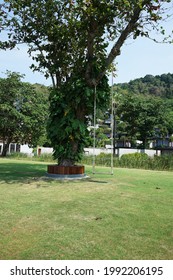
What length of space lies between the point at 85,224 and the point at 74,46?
900 cm

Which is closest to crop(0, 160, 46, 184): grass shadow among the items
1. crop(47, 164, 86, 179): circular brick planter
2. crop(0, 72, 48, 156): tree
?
crop(47, 164, 86, 179): circular brick planter

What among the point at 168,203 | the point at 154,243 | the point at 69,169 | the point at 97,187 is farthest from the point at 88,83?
the point at 154,243

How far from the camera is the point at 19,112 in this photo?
3638 cm

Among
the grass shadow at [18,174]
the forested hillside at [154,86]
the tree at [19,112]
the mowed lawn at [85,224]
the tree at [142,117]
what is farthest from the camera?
the forested hillside at [154,86]

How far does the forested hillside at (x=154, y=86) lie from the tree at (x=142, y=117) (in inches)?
1137

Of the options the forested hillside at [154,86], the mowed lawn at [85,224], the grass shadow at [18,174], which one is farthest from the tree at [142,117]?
the mowed lawn at [85,224]

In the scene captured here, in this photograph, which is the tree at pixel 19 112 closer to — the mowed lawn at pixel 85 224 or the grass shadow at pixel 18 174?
the grass shadow at pixel 18 174

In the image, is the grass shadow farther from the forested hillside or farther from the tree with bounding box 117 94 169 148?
the forested hillside

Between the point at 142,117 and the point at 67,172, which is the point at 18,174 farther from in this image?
the point at 142,117

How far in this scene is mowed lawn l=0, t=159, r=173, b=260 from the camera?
371cm

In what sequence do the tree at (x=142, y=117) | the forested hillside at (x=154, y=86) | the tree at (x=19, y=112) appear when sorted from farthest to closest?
the forested hillside at (x=154, y=86) → the tree at (x=142, y=117) → the tree at (x=19, y=112)

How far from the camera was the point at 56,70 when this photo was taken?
1204 centimetres

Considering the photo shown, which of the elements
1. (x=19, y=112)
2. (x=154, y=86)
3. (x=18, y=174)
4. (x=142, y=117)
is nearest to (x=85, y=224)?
(x=18, y=174)

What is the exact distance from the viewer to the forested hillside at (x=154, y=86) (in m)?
84.9
